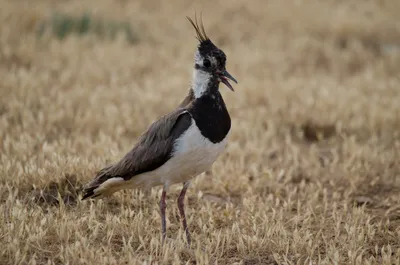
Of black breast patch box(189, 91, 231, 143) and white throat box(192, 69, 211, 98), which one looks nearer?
black breast patch box(189, 91, 231, 143)

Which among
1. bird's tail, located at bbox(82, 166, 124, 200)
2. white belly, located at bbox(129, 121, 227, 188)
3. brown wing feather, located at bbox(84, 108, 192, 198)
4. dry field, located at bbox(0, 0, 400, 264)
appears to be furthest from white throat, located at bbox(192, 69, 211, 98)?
dry field, located at bbox(0, 0, 400, 264)

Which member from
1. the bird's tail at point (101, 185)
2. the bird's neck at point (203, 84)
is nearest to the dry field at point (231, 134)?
the bird's tail at point (101, 185)

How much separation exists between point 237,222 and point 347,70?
6.24 metres

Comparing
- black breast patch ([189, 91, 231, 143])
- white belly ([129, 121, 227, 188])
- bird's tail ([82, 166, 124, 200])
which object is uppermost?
black breast patch ([189, 91, 231, 143])

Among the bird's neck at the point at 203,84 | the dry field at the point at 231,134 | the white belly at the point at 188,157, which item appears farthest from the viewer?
the bird's neck at the point at 203,84

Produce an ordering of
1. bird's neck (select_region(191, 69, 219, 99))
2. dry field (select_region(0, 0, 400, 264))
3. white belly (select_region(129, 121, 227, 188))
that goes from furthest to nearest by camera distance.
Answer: bird's neck (select_region(191, 69, 219, 99)) → dry field (select_region(0, 0, 400, 264)) → white belly (select_region(129, 121, 227, 188))

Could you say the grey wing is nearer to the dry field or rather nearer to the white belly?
the white belly

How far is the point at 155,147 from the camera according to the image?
16.4ft

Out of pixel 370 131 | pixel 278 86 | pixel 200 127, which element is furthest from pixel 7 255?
pixel 278 86

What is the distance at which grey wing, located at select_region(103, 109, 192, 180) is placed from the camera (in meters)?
4.89

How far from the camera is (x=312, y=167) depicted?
7.08 metres

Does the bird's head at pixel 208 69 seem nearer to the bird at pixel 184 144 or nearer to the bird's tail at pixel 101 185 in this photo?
the bird at pixel 184 144

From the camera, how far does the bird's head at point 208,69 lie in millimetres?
5102

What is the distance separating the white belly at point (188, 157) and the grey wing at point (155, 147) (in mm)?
51
